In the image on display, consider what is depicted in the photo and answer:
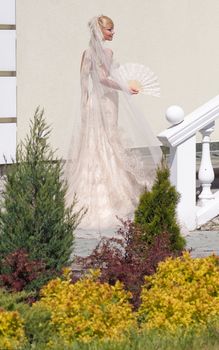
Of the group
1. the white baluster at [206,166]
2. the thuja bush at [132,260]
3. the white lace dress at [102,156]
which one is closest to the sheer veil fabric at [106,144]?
the white lace dress at [102,156]

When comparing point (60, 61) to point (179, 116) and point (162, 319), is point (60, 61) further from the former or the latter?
point (162, 319)

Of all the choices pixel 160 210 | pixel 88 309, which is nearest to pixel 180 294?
pixel 88 309

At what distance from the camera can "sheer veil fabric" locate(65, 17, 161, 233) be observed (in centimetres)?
1330

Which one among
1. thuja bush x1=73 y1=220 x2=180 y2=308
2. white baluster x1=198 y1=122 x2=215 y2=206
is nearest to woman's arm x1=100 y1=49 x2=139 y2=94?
white baluster x1=198 y1=122 x2=215 y2=206

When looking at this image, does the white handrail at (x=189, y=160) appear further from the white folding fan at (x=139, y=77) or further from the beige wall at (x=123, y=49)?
the beige wall at (x=123, y=49)

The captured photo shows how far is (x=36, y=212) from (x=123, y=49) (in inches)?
343

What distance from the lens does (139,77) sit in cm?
1350

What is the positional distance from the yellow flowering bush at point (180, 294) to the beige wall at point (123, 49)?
25.7 feet

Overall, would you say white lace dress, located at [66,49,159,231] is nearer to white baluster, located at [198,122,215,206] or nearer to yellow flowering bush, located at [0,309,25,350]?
white baluster, located at [198,122,215,206]

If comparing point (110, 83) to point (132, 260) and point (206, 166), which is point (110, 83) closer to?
point (206, 166)

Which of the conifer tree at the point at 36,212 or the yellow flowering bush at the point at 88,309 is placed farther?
the conifer tree at the point at 36,212

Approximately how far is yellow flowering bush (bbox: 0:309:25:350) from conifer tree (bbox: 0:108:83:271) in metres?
1.78

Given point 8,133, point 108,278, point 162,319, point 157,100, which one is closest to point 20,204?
point 108,278

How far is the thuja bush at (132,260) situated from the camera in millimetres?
8328
